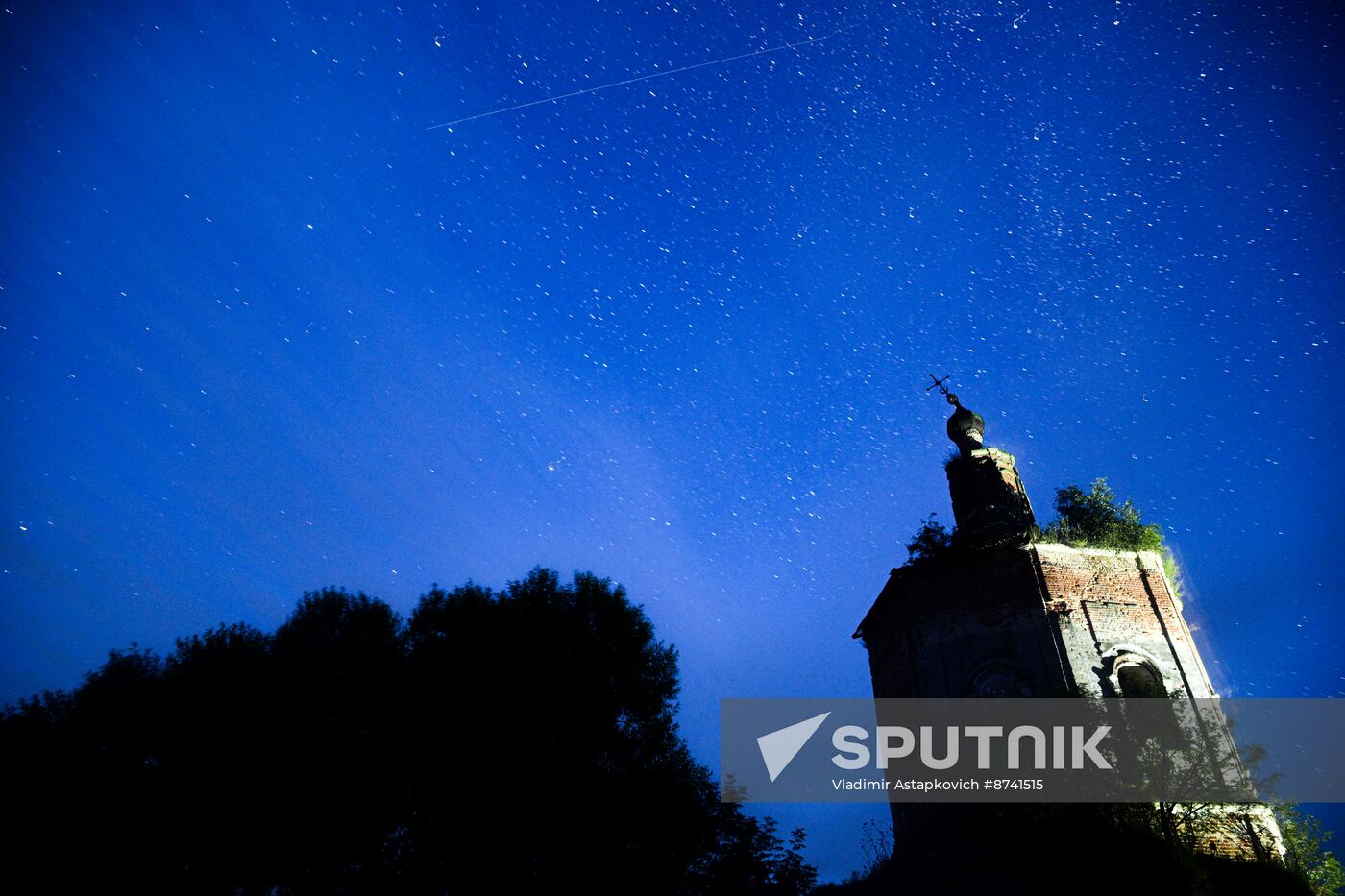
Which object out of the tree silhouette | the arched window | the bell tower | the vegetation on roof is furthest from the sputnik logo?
the vegetation on roof

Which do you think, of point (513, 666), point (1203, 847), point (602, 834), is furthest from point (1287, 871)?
point (513, 666)

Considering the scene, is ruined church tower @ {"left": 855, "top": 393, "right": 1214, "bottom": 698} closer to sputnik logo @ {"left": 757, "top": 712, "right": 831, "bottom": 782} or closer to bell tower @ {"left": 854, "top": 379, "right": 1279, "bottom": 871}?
bell tower @ {"left": 854, "top": 379, "right": 1279, "bottom": 871}

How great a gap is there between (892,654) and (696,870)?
8511mm

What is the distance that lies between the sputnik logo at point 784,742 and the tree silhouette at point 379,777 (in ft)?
5.96

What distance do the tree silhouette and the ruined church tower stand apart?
265 inches

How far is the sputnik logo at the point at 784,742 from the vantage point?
17812mm

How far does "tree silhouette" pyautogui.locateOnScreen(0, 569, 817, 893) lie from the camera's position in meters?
15.5

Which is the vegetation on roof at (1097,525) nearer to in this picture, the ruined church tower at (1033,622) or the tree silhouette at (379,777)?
the ruined church tower at (1033,622)

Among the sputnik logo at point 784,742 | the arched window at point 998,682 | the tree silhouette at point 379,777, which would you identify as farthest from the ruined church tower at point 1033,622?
the tree silhouette at point 379,777

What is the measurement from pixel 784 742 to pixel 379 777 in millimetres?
11017

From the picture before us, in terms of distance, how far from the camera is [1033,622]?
16.0m

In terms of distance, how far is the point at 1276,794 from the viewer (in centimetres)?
1253

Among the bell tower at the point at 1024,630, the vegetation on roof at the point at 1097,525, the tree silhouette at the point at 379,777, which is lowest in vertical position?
the tree silhouette at the point at 379,777

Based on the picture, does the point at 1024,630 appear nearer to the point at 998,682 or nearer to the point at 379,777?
the point at 998,682
